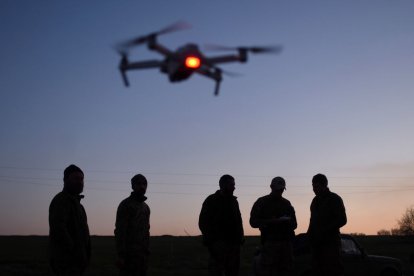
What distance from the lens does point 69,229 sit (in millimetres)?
5270

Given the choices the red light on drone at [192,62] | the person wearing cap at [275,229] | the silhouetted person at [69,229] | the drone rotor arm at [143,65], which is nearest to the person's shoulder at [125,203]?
the silhouetted person at [69,229]

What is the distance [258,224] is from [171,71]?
18.4ft

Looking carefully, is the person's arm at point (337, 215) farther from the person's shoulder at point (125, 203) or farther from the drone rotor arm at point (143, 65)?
the drone rotor arm at point (143, 65)

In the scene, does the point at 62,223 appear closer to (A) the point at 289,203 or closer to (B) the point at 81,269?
(B) the point at 81,269

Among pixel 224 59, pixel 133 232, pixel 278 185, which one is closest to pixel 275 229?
pixel 278 185

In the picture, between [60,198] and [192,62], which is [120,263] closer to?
[60,198]

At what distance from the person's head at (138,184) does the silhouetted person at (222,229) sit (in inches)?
51.1

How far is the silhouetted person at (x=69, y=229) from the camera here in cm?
511

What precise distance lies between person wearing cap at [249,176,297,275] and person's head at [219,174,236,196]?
0.68m

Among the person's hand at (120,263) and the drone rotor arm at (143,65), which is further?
the person's hand at (120,263)

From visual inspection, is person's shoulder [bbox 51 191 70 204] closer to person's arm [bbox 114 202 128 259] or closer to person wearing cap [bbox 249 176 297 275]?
person's arm [bbox 114 202 128 259]

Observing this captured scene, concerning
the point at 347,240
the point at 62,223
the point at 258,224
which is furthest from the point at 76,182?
the point at 347,240

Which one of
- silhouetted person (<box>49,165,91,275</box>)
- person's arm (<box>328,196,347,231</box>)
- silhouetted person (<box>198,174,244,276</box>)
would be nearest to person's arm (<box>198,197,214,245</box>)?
silhouetted person (<box>198,174,244,276</box>)

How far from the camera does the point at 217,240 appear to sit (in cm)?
772
